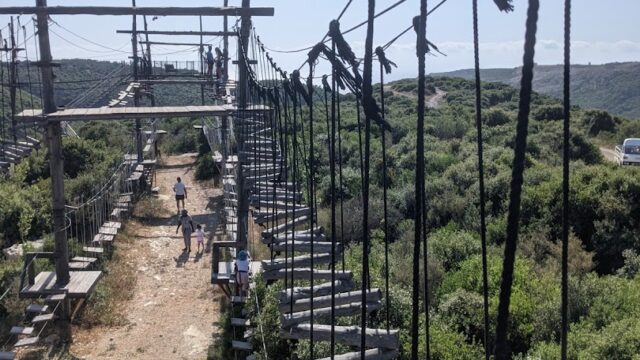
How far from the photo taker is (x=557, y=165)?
1845 cm

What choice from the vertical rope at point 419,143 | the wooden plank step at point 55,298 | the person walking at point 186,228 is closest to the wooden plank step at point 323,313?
the vertical rope at point 419,143

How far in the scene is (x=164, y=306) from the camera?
11.6 meters

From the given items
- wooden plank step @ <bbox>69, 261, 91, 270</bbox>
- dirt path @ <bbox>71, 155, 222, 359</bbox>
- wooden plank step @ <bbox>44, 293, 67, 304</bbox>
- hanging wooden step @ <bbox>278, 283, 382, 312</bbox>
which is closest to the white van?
dirt path @ <bbox>71, 155, 222, 359</bbox>

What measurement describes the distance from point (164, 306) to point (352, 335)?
23.9 feet

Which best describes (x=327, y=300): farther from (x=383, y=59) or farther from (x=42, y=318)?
(x=42, y=318)

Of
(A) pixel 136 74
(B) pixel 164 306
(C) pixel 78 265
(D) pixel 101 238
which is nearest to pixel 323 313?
(B) pixel 164 306

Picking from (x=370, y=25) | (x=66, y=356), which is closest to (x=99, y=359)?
(x=66, y=356)

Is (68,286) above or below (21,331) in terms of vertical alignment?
above

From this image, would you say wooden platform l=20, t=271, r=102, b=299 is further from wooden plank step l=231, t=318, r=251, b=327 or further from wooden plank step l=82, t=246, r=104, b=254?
wooden plank step l=231, t=318, r=251, b=327

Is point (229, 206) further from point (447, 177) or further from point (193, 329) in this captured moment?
point (447, 177)

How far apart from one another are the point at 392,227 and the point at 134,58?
1044 cm

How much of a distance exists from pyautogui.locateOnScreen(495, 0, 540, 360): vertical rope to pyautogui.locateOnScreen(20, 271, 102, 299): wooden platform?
30.0ft


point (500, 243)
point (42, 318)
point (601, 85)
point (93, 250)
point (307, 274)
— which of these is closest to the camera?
point (307, 274)

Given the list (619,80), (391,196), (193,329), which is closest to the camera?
(193,329)
